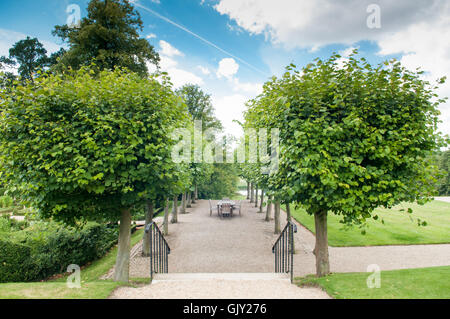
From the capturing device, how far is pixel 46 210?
4973mm

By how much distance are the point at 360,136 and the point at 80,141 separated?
5.73 meters

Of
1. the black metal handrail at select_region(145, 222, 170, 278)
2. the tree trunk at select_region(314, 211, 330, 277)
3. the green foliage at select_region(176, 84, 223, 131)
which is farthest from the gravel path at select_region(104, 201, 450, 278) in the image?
the green foliage at select_region(176, 84, 223, 131)

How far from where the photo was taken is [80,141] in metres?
4.66

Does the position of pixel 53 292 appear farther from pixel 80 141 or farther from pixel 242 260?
pixel 242 260

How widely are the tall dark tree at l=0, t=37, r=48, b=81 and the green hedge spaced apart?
23.9 m

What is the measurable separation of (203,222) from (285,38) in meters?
12.2

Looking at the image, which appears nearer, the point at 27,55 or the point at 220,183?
the point at 27,55

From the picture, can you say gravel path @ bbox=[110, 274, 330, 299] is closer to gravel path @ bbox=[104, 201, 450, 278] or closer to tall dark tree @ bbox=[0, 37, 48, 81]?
gravel path @ bbox=[104, 201, 450, 278]

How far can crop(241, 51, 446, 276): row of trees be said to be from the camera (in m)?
4.55

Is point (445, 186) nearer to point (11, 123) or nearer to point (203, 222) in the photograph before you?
point (203, 222)

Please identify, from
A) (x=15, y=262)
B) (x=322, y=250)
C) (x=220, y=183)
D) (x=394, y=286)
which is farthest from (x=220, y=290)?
(x=220, y=183)

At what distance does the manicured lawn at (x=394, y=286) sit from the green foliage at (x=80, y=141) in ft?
13.2

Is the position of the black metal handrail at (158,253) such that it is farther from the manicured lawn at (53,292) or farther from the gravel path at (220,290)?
the manicured lawn at (53,292)

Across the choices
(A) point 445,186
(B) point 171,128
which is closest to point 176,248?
(B) point 171,128
